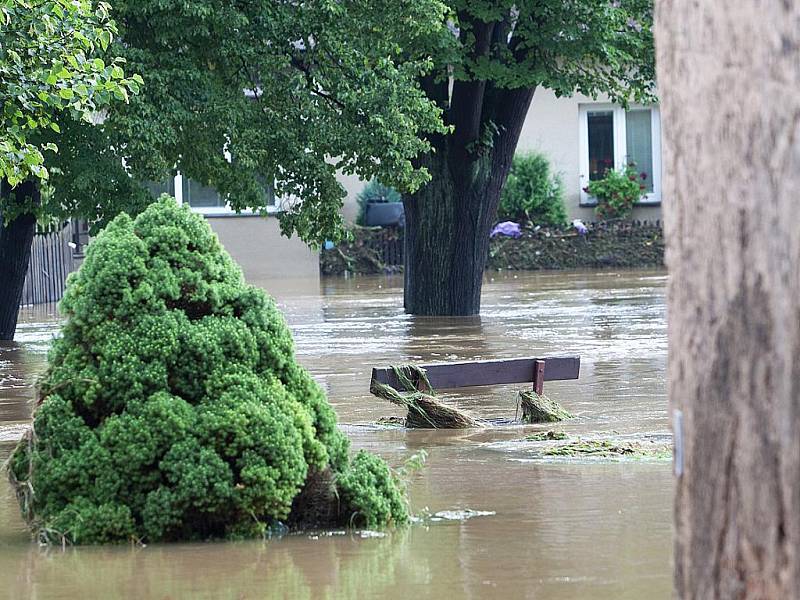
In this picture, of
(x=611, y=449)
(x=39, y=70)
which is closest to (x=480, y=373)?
(x=611, y=449)

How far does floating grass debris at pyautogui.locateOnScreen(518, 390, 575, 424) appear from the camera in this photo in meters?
9.55

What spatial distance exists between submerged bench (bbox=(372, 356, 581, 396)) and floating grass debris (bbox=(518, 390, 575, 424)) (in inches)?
11.2

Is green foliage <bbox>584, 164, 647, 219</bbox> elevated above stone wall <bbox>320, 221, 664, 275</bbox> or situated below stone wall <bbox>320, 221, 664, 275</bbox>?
above

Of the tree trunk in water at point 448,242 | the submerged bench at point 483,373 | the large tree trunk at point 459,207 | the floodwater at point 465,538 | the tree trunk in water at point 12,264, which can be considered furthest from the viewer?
the tree trunk in water at point 448,242

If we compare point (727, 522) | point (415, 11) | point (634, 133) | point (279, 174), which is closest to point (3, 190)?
point (279, 174)

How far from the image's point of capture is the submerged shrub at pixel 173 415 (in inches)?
217

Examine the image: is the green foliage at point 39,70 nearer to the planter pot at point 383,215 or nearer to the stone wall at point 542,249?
the stone wall at point 542,249

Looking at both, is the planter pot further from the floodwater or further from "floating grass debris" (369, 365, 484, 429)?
"floating grass debris" (369, 365, 484, 429)

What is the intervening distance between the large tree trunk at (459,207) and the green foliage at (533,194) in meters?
13.2

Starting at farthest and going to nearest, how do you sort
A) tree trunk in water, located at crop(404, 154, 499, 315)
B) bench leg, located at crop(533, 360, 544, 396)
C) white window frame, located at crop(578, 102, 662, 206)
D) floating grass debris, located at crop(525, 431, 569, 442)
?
white window frame, located at crop(578, 102, 662, 206) < tree trunk in water, located at crop(404, 154, 499, 315) < bench leg, located at crop(533, 360, 544, 396) < floating grass debris, located at crop(525, 431, 569, 442)

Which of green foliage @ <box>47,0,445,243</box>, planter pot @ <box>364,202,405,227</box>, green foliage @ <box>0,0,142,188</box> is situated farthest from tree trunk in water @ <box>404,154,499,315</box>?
planter pot @ <box>364,202,405,227</box>

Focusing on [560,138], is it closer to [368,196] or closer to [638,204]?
[638,204]

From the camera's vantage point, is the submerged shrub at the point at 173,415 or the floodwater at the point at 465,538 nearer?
the floodwater at the point at 465,538

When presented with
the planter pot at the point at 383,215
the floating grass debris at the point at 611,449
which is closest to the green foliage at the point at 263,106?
the floating grass debris at the point at 611,449
